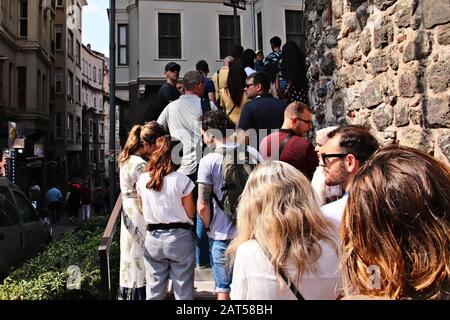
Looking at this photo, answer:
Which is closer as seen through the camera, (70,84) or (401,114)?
(401,114)

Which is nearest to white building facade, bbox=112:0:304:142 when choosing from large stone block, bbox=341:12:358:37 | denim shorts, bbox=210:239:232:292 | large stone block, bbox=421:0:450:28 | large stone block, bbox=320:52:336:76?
large stone block, bbox=320:52:336:76

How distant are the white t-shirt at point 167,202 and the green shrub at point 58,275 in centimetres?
138

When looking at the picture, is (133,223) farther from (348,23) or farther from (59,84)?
(59,84)

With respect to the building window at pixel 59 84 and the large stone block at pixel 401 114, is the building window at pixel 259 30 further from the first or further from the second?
the building window at pixel 59 84

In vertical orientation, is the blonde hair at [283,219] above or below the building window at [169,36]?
below

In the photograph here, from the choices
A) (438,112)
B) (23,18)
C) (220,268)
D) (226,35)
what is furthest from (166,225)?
(23,18)

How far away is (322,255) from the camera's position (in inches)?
83.4

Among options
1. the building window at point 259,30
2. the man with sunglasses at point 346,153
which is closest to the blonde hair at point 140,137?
the man with sunglasses at point 346,153

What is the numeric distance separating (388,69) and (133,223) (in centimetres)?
270

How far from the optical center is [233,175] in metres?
3.84

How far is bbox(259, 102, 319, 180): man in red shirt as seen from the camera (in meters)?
3.90

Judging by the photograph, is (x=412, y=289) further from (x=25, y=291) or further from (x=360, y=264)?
(x=25, y=291)

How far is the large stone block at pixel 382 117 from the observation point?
431 cm

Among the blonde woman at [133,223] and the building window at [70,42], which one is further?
the building window at [70,42]
